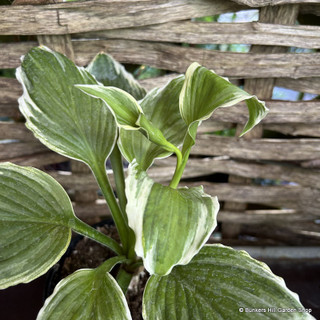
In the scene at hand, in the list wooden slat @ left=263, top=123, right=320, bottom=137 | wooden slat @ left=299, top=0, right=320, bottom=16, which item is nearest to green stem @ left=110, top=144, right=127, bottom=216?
wooden slat @ left=263, top=123, right=320, bottom=137

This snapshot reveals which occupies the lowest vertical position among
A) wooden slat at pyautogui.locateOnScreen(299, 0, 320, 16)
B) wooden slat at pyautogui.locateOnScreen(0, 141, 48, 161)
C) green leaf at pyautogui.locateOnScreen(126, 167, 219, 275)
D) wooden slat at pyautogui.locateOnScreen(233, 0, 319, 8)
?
wooden slat at pyautogui.locateOnScreen(0, 141, 48, 161)

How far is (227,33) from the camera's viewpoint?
0.78 metres

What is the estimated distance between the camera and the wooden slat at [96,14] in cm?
73

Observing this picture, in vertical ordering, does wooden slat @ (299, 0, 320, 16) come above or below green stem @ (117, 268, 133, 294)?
above

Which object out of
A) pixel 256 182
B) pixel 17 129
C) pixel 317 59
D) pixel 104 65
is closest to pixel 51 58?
pixel 104 65

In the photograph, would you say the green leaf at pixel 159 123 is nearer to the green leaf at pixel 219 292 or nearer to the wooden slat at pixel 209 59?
the wooden slat at pixel 209 59

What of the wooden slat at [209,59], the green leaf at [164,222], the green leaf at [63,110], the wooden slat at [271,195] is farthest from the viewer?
the wooden slat at [271,195]

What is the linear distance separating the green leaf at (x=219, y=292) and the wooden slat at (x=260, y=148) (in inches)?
14.2

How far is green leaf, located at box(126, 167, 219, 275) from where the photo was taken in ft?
1.59

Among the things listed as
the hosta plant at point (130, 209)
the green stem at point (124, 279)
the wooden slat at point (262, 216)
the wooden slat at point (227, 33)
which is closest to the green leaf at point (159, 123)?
the hosta plant at point (130, 209)

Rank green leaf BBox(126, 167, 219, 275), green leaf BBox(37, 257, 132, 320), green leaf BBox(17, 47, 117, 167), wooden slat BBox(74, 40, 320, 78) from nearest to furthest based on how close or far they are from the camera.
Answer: green leaf BBox(126, 167, 219, 275)
green leaf BBox(37, 257, 132, 320)
green leaf BBox(17, 47, 117, 167)
wooden slat BBox(74, 40, 320, 78)

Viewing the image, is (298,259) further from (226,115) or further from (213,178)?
(226,115)

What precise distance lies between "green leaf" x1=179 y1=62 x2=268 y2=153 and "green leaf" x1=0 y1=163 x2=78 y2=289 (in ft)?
0.86

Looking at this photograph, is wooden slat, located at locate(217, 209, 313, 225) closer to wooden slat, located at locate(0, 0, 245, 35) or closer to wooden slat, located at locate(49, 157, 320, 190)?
wooden slat, located at locate(49, 157, 320, 190)
